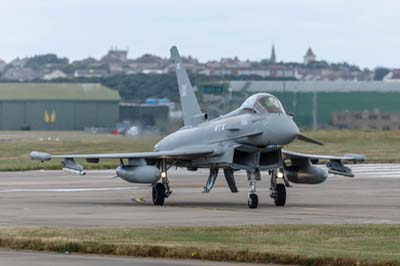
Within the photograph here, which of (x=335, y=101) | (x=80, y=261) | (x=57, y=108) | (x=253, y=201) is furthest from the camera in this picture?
(x=57, y=108)

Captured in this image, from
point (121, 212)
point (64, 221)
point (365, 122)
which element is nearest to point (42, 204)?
point (121, 212)

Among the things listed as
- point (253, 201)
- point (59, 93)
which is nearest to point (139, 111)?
point (59, 93)

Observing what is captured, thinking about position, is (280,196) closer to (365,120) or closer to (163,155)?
(163,155)

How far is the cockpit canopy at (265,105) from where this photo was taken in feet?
104

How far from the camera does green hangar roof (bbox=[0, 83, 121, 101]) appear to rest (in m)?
134

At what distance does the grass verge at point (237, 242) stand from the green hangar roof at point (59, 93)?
109m

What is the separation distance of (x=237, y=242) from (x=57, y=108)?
11463 centimetres

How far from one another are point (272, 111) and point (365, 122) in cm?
7739

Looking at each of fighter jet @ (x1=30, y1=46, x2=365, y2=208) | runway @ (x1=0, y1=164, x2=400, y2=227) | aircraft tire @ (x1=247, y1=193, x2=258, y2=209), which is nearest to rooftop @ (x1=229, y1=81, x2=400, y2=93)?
runway @ (x1=0, y1=164, x2=400, y2=227)

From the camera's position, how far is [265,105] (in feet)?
105

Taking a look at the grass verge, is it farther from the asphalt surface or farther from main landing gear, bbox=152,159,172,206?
main landing gear, bbox=152,159,172,206

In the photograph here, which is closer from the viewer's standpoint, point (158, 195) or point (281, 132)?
point (281, 132)

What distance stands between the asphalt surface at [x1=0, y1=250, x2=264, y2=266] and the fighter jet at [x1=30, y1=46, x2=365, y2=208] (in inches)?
447

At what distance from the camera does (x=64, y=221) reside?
2644 cm
